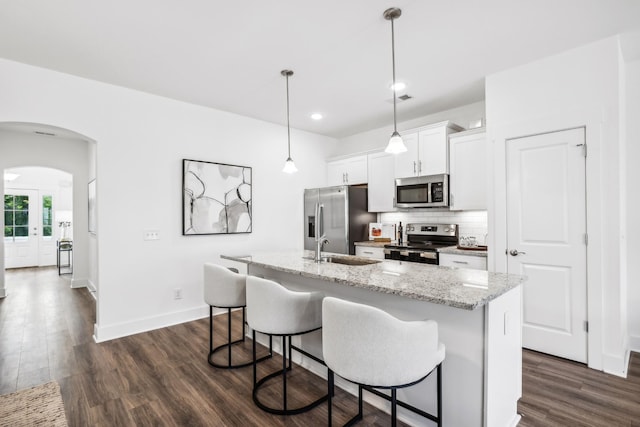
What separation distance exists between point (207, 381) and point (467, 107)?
13.7ft

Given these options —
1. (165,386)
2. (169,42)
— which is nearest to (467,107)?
(169,42)

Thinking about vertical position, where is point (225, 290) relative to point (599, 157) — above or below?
below

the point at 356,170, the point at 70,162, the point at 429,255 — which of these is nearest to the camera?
the point at 429,255

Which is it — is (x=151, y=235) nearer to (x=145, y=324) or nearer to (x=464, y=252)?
(x=145, y=324)

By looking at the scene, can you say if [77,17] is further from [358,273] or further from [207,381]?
[207,381]

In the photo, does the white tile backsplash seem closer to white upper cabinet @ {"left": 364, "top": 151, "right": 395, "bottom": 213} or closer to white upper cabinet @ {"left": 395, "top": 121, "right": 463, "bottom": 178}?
white upper cabinet @ {"left": 364, "top": 151, "right": 395, "bottom": 213}

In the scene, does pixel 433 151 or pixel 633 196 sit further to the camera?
pixel 433 151

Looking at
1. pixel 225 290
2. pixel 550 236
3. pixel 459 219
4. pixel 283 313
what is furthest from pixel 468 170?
pixel 225 290

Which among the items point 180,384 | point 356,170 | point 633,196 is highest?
point 356,170

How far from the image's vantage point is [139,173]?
3.66m

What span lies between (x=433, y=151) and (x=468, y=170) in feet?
1.66

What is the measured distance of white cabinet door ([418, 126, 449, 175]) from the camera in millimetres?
4012

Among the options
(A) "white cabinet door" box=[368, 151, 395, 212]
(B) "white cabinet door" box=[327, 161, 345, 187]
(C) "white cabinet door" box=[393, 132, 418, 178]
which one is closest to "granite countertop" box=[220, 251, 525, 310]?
(C) "white cabinet door" box=[393, 132, 418, 178]

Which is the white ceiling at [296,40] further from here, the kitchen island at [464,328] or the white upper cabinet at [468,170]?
the kitchen island at [464,328]
